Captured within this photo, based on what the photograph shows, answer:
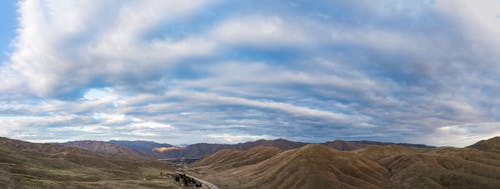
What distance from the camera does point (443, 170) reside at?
154375 millimetres

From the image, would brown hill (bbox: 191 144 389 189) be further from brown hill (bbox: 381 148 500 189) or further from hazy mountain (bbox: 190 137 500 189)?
brown hill (bbox: 381 148 500 189)

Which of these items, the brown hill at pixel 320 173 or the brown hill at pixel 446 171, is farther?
the brown hill at pixel 320 173

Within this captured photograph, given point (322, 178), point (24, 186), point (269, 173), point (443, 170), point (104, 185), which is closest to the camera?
point (24, 186)

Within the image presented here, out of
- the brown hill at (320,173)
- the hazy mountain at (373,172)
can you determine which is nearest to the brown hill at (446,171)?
the hazy mountain at (373,172)

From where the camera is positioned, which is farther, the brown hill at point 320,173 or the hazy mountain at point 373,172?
the brown hill at point 320,173

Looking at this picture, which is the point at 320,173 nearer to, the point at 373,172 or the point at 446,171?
the point at 373,172

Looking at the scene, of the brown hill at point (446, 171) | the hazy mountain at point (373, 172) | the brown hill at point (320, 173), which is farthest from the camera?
the brown hill at point (320, 173)

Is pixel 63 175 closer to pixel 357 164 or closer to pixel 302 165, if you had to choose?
pixel 302 165

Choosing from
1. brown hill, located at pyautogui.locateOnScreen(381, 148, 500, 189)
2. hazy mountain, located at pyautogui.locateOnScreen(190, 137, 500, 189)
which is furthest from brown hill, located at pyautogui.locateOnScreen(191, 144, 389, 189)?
brown hill, located at pyautogui.locateOnScreen(381, 148, 500, 189)

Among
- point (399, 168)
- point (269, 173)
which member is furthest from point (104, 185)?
point (399, 168)

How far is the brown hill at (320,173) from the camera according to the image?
142250 millimetres

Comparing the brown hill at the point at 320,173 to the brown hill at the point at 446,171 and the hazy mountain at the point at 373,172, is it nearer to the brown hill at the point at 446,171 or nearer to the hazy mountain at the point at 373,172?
the hazy mountain at the point at 373,172

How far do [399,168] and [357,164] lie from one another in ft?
73.2

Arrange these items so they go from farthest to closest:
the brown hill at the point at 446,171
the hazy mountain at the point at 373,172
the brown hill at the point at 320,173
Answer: the brown hill at the point at 320,173 → the hazy mountain at the point at 373,172 → the brown hill at the point at 446,171
